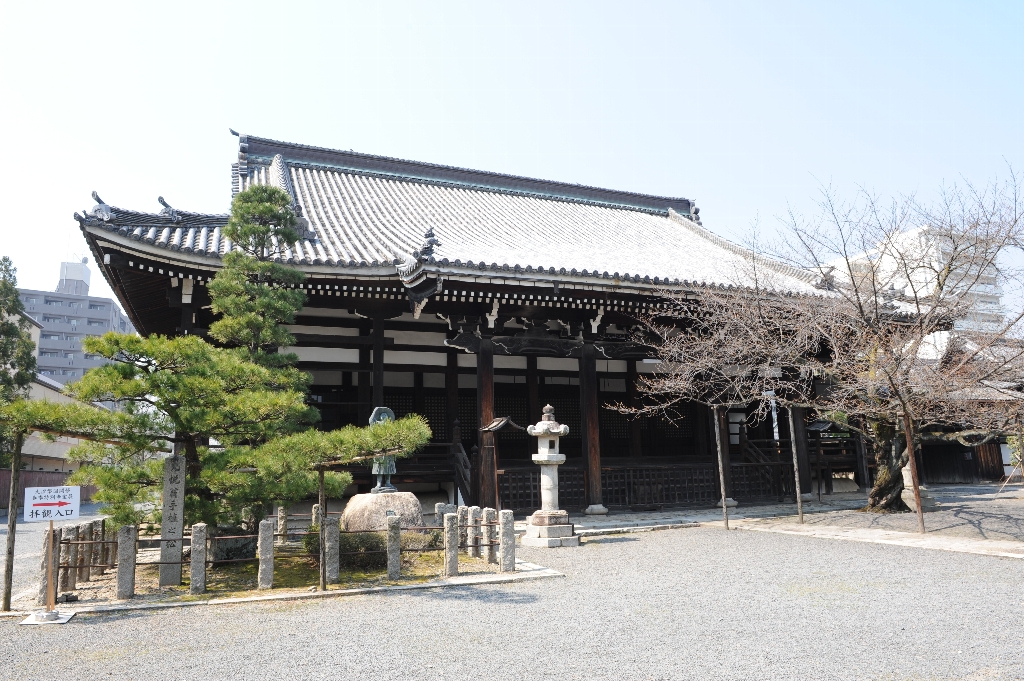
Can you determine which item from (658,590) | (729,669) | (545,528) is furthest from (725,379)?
(729,669)

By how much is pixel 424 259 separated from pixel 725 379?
6.43 m

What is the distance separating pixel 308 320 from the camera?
38.0 feet

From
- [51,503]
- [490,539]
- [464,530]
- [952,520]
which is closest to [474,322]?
[464,530]

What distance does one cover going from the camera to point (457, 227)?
1538 centimetres

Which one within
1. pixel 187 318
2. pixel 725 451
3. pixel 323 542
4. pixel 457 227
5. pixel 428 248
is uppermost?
pixel 457 227

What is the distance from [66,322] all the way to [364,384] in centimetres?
6351

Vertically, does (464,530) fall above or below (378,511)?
below

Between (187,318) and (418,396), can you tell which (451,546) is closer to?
(187,318)

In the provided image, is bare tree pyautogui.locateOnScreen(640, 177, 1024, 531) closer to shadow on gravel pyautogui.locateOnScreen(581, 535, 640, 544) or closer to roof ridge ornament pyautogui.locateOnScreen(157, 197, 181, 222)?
shadow on gravel pyautogui.locateOnScreen(581, 535, 640, 544)

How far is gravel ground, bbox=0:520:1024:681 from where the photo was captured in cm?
388

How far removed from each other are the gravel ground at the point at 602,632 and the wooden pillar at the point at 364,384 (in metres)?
6.12

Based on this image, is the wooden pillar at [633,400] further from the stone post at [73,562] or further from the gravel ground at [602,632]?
the stone post at [73,562]

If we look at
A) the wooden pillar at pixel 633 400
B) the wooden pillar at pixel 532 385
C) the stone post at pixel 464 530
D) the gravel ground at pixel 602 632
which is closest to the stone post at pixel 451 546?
the gravel ground at pixel 602 632

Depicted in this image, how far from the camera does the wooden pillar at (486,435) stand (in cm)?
1074
